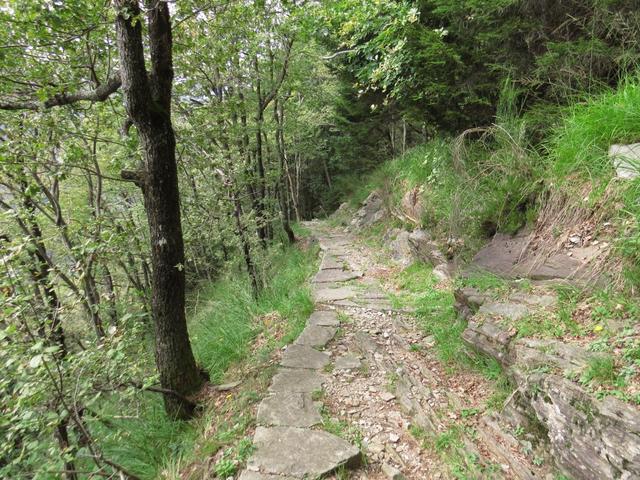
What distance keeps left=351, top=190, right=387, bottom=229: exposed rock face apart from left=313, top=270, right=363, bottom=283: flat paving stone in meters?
3.22

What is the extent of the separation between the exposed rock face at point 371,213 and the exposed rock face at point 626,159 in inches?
251

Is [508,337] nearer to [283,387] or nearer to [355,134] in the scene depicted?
[283,387]

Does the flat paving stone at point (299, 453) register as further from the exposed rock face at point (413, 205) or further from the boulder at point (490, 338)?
the exposed rock face at point (413, 205)

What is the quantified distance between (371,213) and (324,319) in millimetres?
6601

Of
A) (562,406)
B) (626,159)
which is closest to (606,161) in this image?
(626,159)

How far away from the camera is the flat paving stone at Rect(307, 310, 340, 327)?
4.29 m


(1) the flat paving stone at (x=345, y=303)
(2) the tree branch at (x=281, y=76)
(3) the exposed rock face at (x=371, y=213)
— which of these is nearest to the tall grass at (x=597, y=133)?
(1) the flat paving stone at (x=345, y=303)

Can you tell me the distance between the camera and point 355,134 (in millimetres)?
13953

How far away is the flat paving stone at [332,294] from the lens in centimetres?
515

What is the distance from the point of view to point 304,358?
3.57 m

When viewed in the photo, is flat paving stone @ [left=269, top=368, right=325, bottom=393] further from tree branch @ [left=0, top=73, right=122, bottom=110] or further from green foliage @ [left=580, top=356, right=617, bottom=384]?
tree branch @ [left=0, top=73, right=122, bottom=110]

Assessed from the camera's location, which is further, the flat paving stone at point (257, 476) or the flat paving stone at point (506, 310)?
the flat paving stone at point (506, 310)

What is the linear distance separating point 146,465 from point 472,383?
2973 mm

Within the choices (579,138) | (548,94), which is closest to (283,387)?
(579,138)
